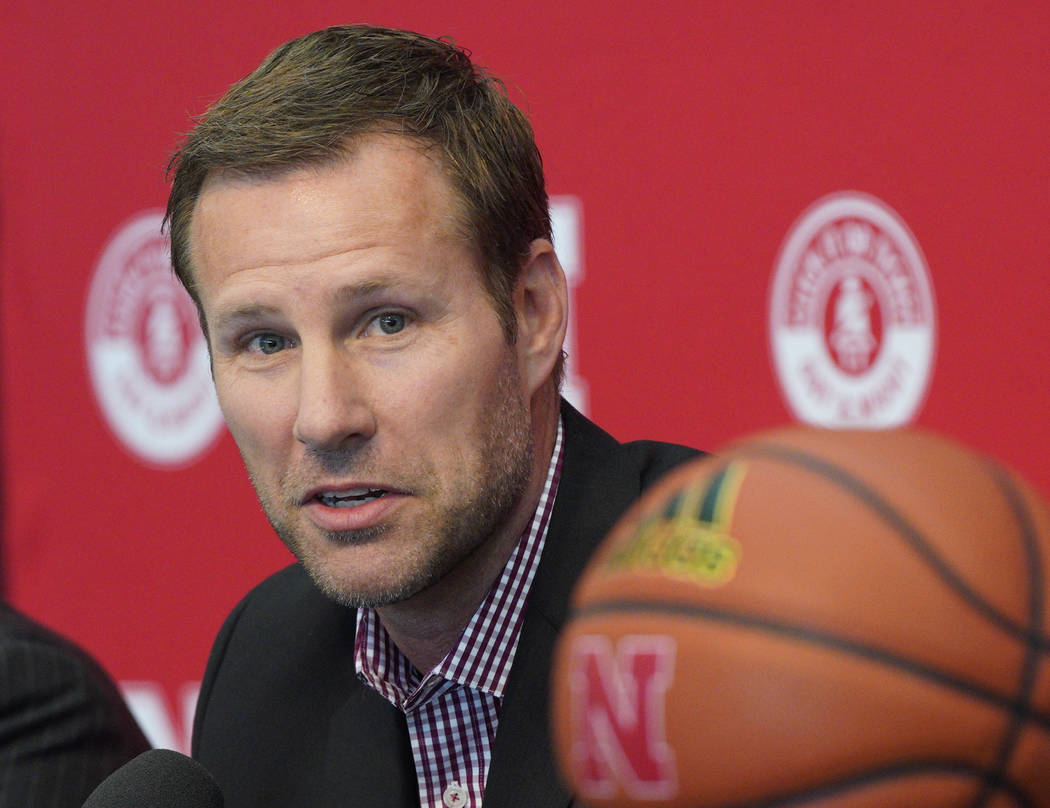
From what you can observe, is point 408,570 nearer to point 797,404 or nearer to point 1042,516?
point 1042,516

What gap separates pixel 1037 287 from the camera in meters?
1.80

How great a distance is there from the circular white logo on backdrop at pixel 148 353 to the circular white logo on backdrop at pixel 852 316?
1018 millimetres

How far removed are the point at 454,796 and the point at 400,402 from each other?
0.38 meters

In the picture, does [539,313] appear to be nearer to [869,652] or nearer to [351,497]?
[351,497]

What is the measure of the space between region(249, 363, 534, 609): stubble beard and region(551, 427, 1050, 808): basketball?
0.57 metres

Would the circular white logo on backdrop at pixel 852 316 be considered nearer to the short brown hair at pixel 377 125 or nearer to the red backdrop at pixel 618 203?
the red backdrop at pixel 618 203

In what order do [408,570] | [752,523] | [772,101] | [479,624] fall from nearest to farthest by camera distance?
[752,523]
[408,570]
[479,624]
[772,101]

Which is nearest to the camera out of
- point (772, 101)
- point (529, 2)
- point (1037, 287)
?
point (1037, 287)

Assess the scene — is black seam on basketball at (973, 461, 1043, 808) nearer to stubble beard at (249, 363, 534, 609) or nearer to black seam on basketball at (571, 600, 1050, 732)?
black seam on basketball at (571, 600, 1050, 732)

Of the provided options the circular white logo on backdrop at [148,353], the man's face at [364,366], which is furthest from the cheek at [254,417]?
the circular white logo on backdrop at [148,353]

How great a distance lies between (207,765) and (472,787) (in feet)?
1.10

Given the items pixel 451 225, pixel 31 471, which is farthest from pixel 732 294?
pixel 31 471

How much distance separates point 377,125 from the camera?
118 centimetres

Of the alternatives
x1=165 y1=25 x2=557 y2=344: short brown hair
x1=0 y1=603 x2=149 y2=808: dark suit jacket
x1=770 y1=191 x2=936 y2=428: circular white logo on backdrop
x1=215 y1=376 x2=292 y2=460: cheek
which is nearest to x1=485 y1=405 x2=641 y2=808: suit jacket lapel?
x1=165 y1=25 x2=557 y2=344: short brown hair
